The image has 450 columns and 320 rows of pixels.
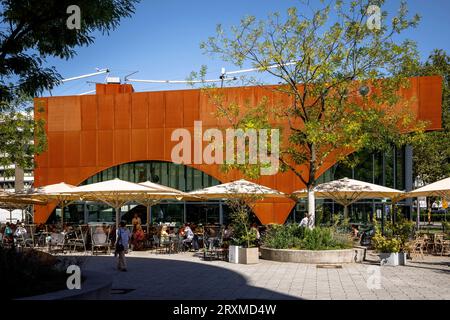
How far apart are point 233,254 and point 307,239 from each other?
2.58m

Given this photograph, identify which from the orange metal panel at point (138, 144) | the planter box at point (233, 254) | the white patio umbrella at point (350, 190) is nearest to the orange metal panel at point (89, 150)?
the orange metal panel at point (138, 144)

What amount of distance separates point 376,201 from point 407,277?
1926 cm

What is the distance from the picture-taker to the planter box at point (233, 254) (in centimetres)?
1712

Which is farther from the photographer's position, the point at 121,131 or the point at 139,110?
the point at 121,131

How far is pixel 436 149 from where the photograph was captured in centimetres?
4678

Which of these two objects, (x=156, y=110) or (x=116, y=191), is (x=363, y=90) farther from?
(x=156, y=110)

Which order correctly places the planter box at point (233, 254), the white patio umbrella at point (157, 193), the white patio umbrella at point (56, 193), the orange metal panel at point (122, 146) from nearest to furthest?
the planter box at point (233, 254), the white patio umbrella at point (157, 193), the white patio umbrella at point (56, 193), the orange metal panel at point (122, 146)

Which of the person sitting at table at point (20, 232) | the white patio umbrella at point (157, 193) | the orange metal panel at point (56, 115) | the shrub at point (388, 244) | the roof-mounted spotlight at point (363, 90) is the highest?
the orange metal panel at point (56, 115)

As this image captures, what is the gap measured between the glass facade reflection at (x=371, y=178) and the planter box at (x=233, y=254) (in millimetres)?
15469

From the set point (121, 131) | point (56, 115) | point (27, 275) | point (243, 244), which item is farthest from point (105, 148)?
point (27, 275)

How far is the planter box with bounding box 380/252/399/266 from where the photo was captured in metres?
16.3

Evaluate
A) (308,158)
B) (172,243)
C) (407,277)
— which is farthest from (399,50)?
(172,243)

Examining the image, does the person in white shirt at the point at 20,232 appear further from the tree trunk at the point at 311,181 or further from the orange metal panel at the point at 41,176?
the orange metal panel at the point at 41,176
